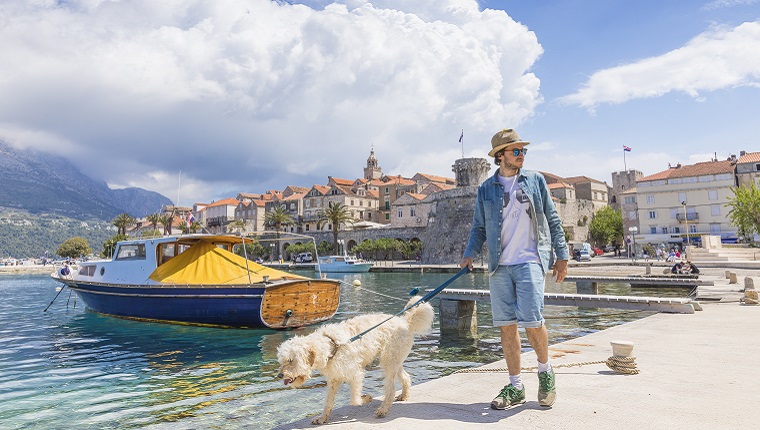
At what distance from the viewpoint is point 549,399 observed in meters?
4.28

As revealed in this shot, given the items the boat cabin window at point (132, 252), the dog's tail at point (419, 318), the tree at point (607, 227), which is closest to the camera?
the dog's tail at point (419, 318)

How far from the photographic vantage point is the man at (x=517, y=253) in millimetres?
4395

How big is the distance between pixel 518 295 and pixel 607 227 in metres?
80.3

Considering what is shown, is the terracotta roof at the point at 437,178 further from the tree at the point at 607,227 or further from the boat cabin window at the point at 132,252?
the boat cabin window at the point at 132,252

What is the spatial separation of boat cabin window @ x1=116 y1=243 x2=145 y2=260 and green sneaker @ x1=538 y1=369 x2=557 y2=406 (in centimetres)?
1662

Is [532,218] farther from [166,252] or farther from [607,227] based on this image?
[607,227]

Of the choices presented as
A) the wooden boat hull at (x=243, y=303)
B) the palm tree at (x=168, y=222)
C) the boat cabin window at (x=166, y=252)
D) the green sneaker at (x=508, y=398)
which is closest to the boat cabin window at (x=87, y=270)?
the palm tree at (x=168, y=222)

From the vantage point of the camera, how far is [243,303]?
14.1m

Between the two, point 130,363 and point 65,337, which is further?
point 65,337

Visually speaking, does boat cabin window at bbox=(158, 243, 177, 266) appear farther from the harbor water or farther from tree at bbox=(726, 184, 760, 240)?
tree at bbox=(726, 184, 760, 240)

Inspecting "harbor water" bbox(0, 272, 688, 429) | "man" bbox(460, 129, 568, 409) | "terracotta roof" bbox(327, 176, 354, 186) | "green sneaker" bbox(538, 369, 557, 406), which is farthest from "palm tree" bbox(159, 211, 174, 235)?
"terracotta roof" bbox(327, 176, 354, 186)

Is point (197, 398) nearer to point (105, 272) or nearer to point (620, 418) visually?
point (620, 418)

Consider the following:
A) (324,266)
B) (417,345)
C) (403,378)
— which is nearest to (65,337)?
(417,345)

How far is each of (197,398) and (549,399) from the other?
222 inches
